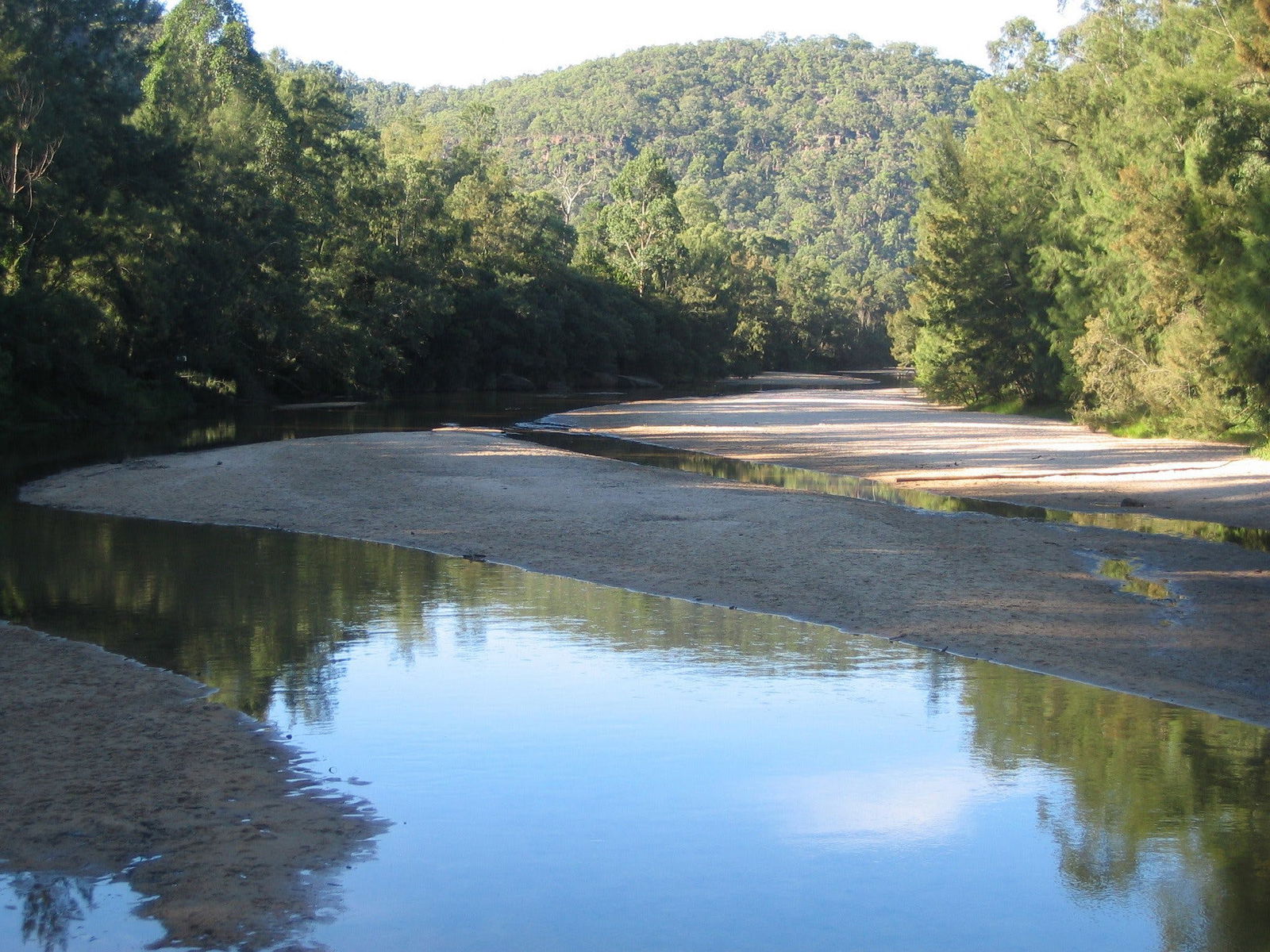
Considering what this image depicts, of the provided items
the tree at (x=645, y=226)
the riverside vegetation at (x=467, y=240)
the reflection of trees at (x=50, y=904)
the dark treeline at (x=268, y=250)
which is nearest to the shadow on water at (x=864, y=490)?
the riverside vegetation at (x=467, y=240)

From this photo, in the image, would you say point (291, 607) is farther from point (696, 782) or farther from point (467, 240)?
point (467, 240)

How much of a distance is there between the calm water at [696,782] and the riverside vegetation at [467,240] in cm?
1747

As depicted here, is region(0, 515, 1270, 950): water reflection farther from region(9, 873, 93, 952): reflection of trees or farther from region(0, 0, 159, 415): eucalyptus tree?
region(0, 0, 159, 415): eucalyptus tree

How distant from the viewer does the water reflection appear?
593 centimetres

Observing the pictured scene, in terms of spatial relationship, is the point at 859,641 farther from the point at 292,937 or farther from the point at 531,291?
the point at 531,291

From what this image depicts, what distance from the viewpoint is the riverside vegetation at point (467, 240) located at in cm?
3097

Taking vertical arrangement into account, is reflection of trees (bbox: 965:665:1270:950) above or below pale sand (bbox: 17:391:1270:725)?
below

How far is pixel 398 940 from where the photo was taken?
5.56 metres

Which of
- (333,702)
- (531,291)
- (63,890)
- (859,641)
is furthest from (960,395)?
(63,890)

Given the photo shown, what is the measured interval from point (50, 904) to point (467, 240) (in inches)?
2618

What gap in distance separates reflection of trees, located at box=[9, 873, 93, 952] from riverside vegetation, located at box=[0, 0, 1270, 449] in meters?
22.7

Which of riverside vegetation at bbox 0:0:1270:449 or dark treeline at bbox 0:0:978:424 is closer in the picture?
riverside vegetation at bbox 0:0:1270:449

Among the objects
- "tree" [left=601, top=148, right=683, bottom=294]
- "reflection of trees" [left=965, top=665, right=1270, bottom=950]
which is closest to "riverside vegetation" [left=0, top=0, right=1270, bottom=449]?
"tree" [left=601, top=148, right=683, bottom=294]

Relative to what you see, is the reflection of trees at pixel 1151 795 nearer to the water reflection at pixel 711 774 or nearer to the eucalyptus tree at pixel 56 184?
the water reflection at pixel 711 774
